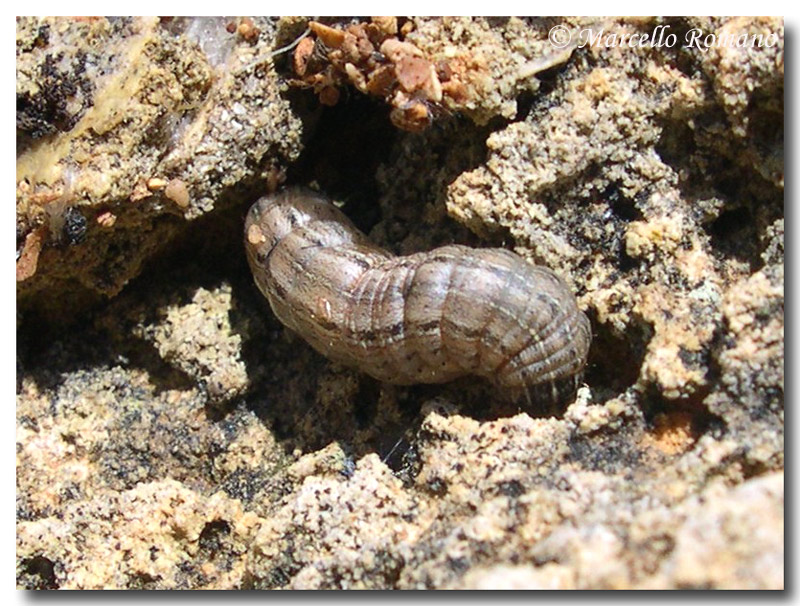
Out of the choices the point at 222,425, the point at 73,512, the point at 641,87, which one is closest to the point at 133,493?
the point at 73,512

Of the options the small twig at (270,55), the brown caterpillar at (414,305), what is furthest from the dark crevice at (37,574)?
the small twig at (270,55)

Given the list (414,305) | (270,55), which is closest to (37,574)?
(414,305)

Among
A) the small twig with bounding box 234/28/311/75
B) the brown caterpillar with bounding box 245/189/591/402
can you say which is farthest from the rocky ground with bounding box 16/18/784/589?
the brown caterpillar with bounding box 245/189/591/402

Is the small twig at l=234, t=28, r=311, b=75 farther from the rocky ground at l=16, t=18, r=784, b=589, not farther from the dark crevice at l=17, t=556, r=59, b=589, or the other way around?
the dark crevice at l=17, t=556, r=59, b=589

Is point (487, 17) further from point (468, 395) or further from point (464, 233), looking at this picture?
point (468, 395)

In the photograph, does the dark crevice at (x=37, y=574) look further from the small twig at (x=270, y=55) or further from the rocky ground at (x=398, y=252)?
the small twig at (x=270, y=55)

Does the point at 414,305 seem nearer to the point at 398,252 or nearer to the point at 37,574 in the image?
the point at 398,252
